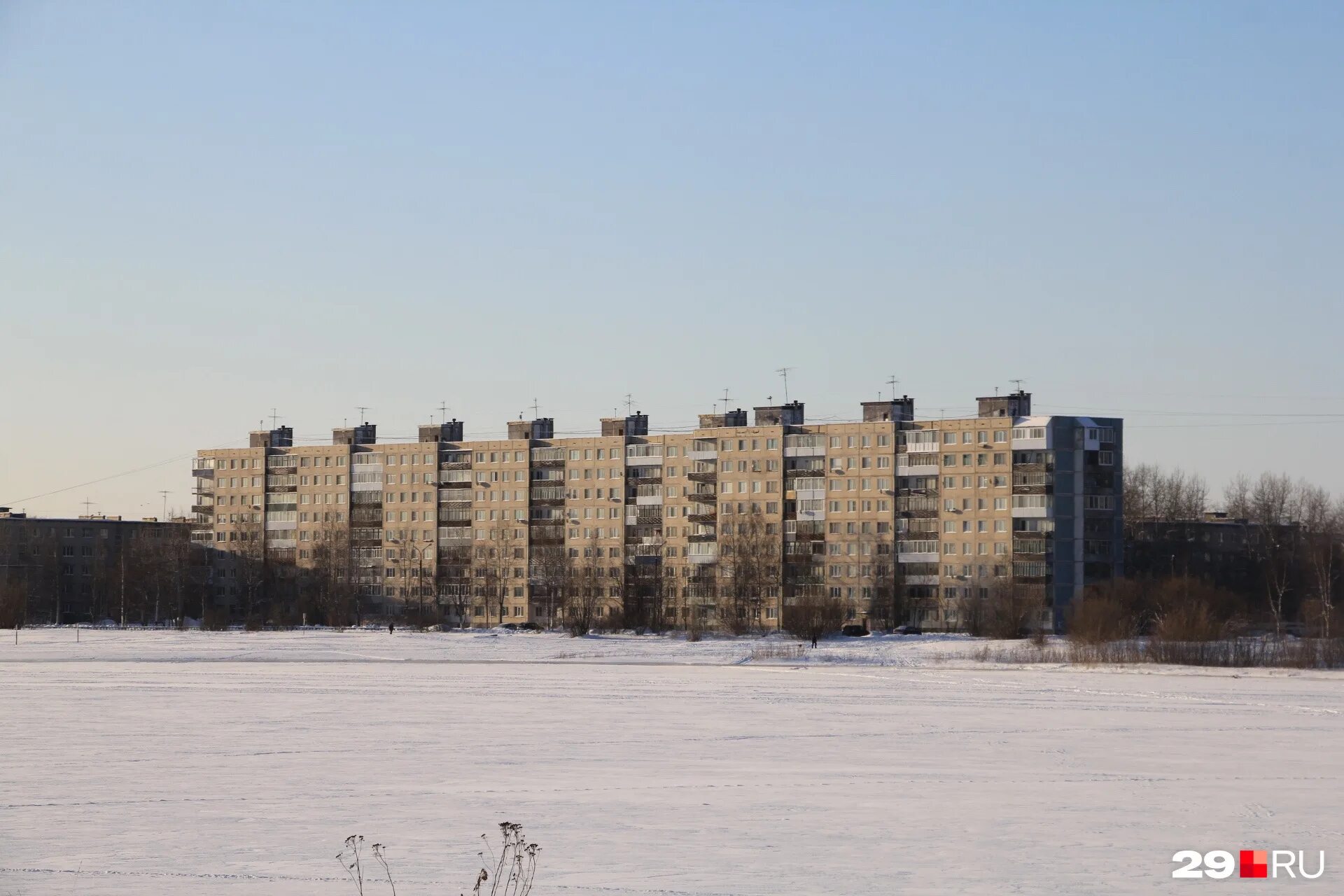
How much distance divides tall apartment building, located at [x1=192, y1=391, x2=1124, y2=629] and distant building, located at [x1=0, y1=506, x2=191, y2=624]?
29.4ft

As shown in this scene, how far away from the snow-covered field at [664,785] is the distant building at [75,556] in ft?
376

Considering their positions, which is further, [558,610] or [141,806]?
[558,610]

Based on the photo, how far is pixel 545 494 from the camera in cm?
14725

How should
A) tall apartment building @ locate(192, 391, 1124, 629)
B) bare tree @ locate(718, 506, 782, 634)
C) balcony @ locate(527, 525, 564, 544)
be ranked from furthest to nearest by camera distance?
balcony @ locate(527, 525, 564, 544)
bare tree @ locate(718, 506, 782, 634)
tall apartment building @ locate(192, 391, 1124, 629)

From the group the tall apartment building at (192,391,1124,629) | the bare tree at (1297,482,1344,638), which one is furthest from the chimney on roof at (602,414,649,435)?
the bare tree at (1297,482,1344,638)

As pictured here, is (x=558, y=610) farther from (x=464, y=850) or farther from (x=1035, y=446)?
(x=464, y=850)

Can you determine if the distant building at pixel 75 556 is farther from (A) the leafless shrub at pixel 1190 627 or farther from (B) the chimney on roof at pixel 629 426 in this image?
(A) the leafless shrub at pixel 1190 627

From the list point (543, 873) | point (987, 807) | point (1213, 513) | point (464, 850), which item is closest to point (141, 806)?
point (464, 850)

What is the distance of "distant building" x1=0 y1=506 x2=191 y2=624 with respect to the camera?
158m

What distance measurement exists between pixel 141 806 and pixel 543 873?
6795mm

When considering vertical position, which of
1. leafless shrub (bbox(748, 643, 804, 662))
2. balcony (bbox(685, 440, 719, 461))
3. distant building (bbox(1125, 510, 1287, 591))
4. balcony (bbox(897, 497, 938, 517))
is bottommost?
leafless shrub (bbox(748, 643, 804, 662))

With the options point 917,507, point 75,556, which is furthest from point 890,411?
point 75,556

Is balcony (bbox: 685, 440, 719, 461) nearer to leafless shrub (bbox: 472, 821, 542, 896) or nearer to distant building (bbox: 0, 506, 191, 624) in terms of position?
distant building (bbox: 0, 506, 191, 624)

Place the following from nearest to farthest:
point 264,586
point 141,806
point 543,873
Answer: point 543,873 → point 141,806 → point 264,586
